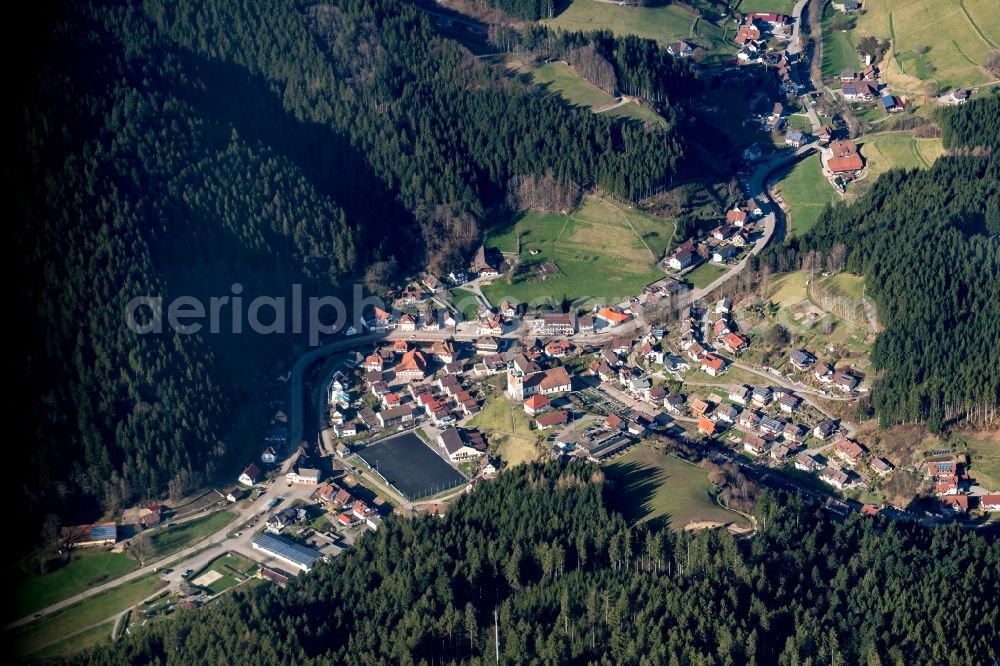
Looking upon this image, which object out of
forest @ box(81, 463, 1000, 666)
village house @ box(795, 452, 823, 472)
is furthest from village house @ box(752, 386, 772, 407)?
forest @ box(81, 463, 1000, 666)

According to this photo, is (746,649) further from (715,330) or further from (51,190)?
(51,190)

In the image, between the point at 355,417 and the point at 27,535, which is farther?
the point at 355,417

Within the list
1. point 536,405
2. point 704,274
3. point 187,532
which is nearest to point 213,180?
point 187,532

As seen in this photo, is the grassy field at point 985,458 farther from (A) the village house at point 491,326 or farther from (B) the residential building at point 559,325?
(A) the village house at point 491,326

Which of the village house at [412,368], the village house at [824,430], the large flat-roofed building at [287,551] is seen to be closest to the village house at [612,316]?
the village house at [412,368]

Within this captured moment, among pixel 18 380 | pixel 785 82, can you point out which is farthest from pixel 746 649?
pixel 785 82

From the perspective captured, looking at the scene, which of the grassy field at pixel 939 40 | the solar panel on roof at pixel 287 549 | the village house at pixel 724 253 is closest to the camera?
the solar panel on roof at pixel 287 549
